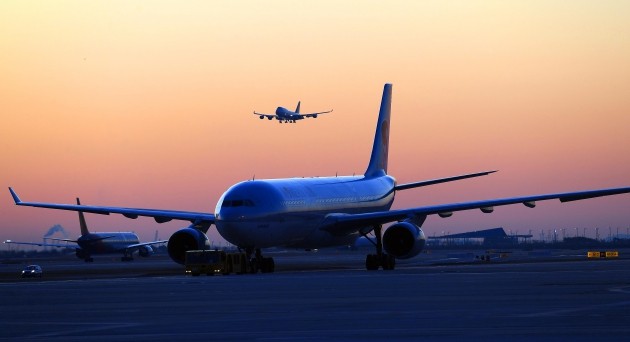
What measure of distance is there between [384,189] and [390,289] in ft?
103

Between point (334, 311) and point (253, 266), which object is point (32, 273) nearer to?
point (253, 266)

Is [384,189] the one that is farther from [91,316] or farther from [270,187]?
[91,316]

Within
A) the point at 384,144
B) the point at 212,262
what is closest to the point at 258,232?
the point at 212,262

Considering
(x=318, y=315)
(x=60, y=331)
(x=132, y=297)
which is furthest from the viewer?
(x=132, y=297)

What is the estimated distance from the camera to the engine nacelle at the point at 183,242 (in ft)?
175

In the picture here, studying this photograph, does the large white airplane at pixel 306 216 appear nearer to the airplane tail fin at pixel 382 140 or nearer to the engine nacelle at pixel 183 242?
the engine nacelle at pixel 183 242

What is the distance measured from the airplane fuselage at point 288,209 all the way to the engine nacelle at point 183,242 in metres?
2.86

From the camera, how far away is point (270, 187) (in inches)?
2048

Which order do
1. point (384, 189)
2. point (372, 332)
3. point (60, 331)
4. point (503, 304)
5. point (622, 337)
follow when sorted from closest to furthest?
point (622, 337)
point (372, 332)
point (60, 331)
point (503, 304)
point (384, 189)

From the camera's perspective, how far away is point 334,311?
932 inches

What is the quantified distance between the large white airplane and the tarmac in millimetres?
13038

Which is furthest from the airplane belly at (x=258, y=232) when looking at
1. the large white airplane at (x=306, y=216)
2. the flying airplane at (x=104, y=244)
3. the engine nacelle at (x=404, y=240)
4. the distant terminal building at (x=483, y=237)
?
the distant terminal building at (x=483, y=237)

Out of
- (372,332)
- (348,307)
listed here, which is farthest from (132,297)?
(372,332)

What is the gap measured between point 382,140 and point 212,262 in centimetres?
2012
